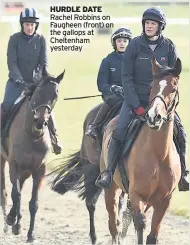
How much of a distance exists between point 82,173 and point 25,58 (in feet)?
6.54

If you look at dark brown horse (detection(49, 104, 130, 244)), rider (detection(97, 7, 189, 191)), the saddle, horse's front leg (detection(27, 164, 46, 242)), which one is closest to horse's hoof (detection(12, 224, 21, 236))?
horse's front leg (detection(27, 164, 46, 242))

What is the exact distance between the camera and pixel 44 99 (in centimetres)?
1094

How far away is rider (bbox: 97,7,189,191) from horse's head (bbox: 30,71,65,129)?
6.76 ft

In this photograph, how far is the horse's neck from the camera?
324 inches

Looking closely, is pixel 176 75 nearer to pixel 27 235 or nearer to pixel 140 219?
pixel 140 219

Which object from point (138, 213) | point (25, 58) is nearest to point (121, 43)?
point (25, 58)

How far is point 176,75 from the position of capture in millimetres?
8109

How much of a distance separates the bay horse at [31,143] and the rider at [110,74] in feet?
2.17

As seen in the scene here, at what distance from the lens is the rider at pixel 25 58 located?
39.5 feet

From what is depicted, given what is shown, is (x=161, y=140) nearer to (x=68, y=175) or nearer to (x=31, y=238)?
(x=31, y=238)

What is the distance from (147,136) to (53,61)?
1358 inches

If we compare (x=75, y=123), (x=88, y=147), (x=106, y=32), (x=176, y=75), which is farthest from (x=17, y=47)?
(x=106, y=32)

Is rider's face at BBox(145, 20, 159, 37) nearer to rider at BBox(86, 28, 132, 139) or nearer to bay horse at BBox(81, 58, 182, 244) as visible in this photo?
bay horse at BBox(81, 58, 182, 244)

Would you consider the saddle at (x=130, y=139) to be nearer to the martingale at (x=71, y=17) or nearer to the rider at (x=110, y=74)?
the rider at (x=110, y=74)
